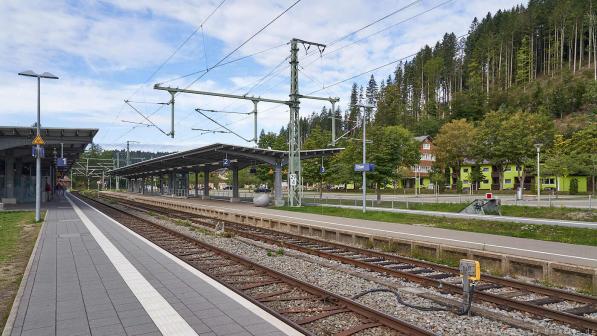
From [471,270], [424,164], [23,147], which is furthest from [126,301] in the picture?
[424,164]

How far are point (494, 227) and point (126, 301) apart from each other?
1697cm

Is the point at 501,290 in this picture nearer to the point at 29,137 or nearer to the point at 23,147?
the point at 29,137

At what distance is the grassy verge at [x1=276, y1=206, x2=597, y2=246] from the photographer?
1593 centimetres

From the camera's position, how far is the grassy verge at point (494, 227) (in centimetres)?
1593

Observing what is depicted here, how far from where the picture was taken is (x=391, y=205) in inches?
1264

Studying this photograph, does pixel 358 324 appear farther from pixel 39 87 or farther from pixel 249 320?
pixel 39 87

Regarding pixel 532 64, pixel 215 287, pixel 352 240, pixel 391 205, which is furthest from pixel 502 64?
pixel 215 287

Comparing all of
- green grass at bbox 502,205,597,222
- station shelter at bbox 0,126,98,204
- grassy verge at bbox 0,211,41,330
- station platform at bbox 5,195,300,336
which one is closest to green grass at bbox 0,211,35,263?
grassy verge at bbox 0,211,41,330

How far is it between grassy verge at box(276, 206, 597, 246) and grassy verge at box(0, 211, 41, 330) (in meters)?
15.7

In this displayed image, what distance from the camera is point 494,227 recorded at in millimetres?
19672

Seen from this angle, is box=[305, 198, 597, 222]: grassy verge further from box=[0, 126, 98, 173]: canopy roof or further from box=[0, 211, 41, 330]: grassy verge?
box=[0, 126, 98, 173]: canopy roof

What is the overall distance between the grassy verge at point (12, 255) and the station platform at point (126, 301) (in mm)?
233

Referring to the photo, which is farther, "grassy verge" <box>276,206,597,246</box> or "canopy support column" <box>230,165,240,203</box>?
"canopy support column" <box>230,165,240,203</box>

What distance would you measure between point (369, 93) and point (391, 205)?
113 meters
